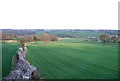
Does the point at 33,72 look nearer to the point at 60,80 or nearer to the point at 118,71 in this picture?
the point at 60,80

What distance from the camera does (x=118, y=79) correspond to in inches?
430

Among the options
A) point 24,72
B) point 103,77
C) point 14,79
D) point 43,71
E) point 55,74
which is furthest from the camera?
point 43,71

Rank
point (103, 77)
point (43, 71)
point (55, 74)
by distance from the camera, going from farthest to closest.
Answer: point (43, 71) < point (55, 74) < point (103, 77)

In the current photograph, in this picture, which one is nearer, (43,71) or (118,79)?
(118,79)

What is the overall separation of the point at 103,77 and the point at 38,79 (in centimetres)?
657

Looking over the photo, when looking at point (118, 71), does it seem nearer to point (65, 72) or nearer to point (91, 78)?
point (91, 78)

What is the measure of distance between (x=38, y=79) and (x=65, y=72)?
3.33m

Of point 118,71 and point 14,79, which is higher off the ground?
point 14,79

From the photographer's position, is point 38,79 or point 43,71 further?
point 43,71

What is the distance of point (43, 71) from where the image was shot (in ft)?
42.4

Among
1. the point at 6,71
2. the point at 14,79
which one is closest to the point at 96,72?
the point at 14,79

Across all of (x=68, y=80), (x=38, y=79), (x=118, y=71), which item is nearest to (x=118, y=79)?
(x=118, y=71)

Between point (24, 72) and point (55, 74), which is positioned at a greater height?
point (24, 72)

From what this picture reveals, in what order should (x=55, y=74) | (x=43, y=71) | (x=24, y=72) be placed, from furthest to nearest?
(x=43, y=71) < (x=55, y=74) < (x=24, y=72)
